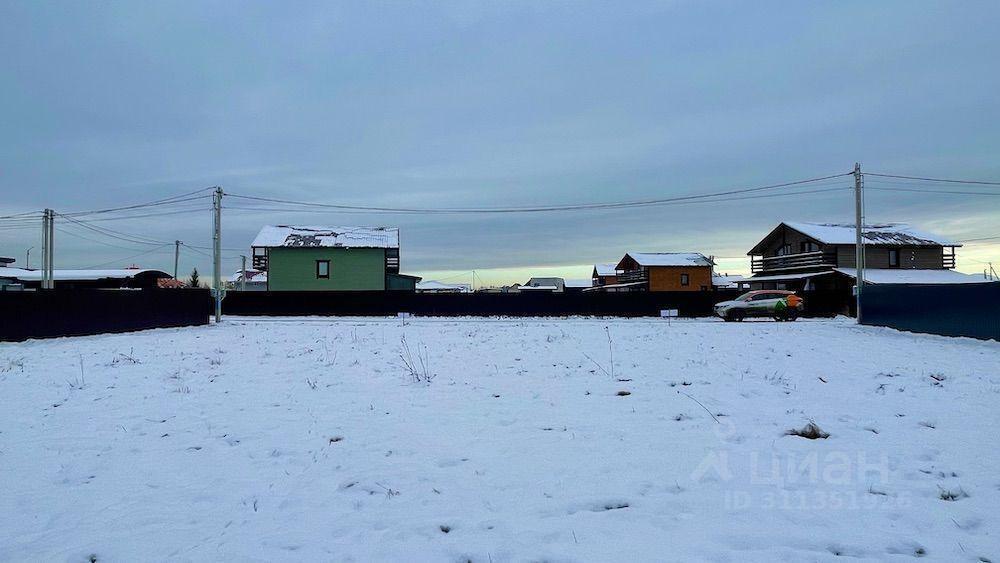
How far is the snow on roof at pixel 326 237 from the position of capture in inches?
1580

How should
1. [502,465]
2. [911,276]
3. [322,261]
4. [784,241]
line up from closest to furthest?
[502,465], [911,276], [322,261], [784,241]

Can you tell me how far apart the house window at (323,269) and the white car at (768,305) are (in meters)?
27.4

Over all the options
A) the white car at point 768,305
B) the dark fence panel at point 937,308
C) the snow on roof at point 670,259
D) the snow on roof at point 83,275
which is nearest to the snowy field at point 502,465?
the dark fence panel at point 937,308

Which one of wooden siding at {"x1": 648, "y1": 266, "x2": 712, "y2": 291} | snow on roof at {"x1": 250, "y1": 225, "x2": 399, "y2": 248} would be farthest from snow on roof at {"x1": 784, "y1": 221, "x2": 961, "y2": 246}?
snow on roof at {"x1": 250, "y1": 225, "x2": 399, "y2": 248}

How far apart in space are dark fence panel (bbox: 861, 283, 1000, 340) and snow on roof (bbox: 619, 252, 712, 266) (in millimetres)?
31661

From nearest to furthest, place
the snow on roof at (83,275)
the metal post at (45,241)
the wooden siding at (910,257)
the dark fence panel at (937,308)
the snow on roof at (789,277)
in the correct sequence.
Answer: the dark fence panel at (937,308) < the metal post at (45,241) < the snow on roof at (789,277) < the wooden siding at (910,257) < the snow on roof at (83,275)

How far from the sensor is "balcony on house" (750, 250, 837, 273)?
3975cm

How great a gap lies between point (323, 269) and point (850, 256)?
38784mm

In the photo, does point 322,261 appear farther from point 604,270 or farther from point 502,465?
point 604,270

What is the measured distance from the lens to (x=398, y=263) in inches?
1753

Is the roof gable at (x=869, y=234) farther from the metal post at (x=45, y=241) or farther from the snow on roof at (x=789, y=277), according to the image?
the metal post at (x=45, y=241)

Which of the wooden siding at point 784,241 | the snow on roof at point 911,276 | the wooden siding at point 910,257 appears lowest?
the snow on roof at point 911,276

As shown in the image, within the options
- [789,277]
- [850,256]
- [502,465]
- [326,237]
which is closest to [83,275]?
[326,237]

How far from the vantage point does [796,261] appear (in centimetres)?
4288
